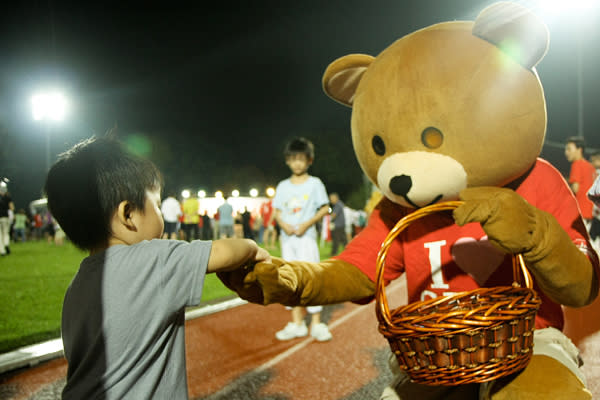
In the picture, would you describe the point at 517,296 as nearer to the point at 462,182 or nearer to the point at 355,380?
the point at 462,182

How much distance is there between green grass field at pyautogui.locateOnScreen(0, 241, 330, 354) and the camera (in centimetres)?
529

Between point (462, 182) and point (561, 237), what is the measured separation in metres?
0.43

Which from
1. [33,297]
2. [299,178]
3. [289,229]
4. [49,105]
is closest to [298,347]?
[289,229]

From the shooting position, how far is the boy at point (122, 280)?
166 centimetres

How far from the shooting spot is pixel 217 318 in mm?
6355

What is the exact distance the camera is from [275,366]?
172 inches

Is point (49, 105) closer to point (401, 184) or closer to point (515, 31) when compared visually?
point (401, 184)

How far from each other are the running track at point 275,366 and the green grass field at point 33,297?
0.97 m

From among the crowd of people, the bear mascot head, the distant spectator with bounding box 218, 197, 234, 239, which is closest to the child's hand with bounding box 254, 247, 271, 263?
the bear mascot head

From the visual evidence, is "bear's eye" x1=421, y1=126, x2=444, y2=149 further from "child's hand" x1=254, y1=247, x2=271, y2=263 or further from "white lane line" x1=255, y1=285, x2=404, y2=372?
"white lane line" x1=255, y1=285, x2=404, y2=372

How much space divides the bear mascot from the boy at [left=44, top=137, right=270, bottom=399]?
0.25 m

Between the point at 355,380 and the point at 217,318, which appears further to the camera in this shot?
the point at 217,318

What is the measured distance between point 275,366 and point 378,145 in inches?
116

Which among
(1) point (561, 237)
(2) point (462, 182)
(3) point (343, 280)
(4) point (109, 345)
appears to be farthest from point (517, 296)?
(4) point (109, 345)
